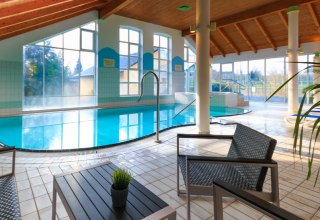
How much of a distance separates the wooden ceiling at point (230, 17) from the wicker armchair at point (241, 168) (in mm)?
5732

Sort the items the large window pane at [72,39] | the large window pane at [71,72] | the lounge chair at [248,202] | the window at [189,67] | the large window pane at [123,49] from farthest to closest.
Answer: the window at [189,67]
the large window pane at [123,49]
the large window pane at [71,72]
the large window pane at [72,39]
the lounge chair at [248,202]

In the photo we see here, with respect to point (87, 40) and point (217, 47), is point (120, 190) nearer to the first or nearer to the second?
point (87, 40)

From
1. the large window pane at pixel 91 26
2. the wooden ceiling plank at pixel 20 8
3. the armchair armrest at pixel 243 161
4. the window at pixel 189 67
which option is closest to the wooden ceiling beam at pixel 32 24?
the large window pane at pixel 91 26

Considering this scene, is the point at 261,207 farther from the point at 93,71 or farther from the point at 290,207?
the point at 93,71

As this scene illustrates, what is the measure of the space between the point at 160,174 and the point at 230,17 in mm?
9336

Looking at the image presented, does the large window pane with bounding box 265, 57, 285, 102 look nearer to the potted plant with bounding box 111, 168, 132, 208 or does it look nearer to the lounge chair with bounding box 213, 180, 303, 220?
the lounge chair with bounding box 213, 180, 303, 220

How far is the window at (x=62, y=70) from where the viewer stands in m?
7.94

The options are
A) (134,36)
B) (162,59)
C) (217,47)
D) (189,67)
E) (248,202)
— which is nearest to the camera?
(248,202)

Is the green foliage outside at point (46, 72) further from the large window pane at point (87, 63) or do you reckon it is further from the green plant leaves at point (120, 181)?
the green plant leaves at point (120, 181)

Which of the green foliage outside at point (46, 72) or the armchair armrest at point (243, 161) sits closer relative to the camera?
the armchair armrest at point (243, 161)

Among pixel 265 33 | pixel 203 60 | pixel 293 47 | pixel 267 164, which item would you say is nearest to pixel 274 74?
pixel 265 33

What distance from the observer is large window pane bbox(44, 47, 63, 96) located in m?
8.27

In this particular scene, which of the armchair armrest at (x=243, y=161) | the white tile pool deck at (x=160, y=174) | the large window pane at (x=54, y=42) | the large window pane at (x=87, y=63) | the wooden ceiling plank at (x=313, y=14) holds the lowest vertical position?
the white tile pool deck at (x=160, y=174)

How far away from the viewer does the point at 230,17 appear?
9.55 meters
